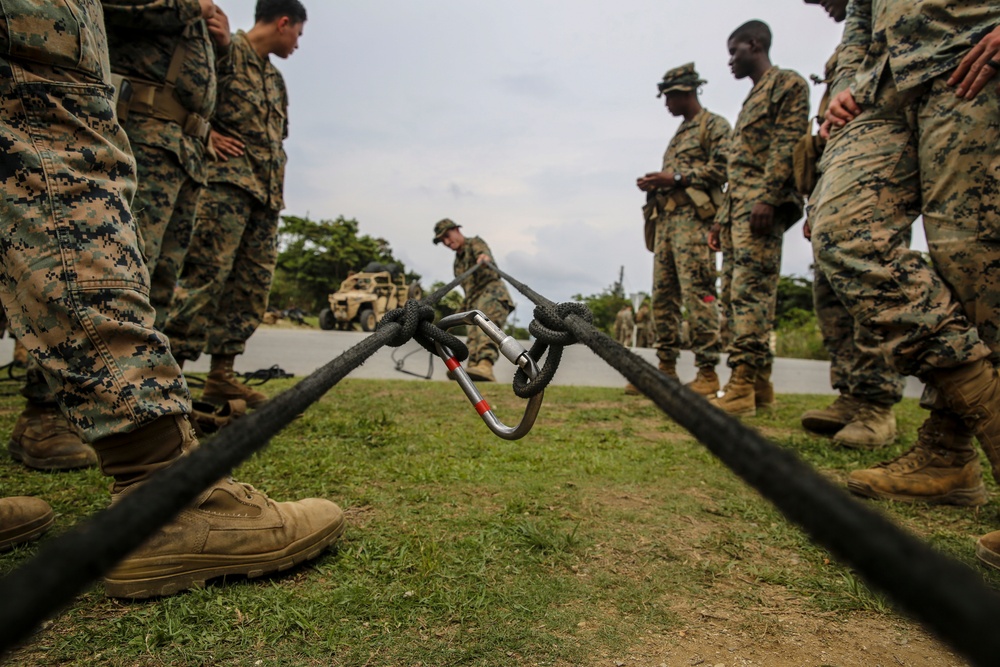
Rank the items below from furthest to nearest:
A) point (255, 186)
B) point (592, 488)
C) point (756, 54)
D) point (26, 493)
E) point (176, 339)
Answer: point (756, 54) → point (255, 186) → point (176, 339) → point (592, 488) → point (26, 493)

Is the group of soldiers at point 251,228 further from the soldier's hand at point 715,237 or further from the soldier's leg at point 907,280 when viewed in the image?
the soldier's hand at point 715,237

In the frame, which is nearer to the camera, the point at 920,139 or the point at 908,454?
the point at 920,139

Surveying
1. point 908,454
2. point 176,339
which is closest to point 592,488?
point 908,454

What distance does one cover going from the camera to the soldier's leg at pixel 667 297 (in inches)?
169

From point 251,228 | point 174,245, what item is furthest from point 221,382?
point 174,245

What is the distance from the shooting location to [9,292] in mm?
1018

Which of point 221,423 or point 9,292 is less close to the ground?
point 9,292

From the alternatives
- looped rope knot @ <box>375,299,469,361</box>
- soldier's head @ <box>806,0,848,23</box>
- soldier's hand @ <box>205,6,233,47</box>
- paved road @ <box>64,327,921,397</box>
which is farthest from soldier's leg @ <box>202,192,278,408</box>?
soldier's head @ <box>806,0,848,23</box>

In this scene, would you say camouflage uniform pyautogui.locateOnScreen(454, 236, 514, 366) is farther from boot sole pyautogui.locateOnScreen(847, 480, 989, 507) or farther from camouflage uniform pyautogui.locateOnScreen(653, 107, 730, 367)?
boot sole pyautogui.locateOnScreen(847, 480, 989, 507)

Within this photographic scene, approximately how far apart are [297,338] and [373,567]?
6885 mm

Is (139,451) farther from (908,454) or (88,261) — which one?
(908,454)

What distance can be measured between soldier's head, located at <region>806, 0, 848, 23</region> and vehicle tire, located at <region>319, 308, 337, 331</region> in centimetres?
1243

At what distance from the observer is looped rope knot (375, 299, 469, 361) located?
3.52 ft

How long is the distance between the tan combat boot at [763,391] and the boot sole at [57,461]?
326 cm
